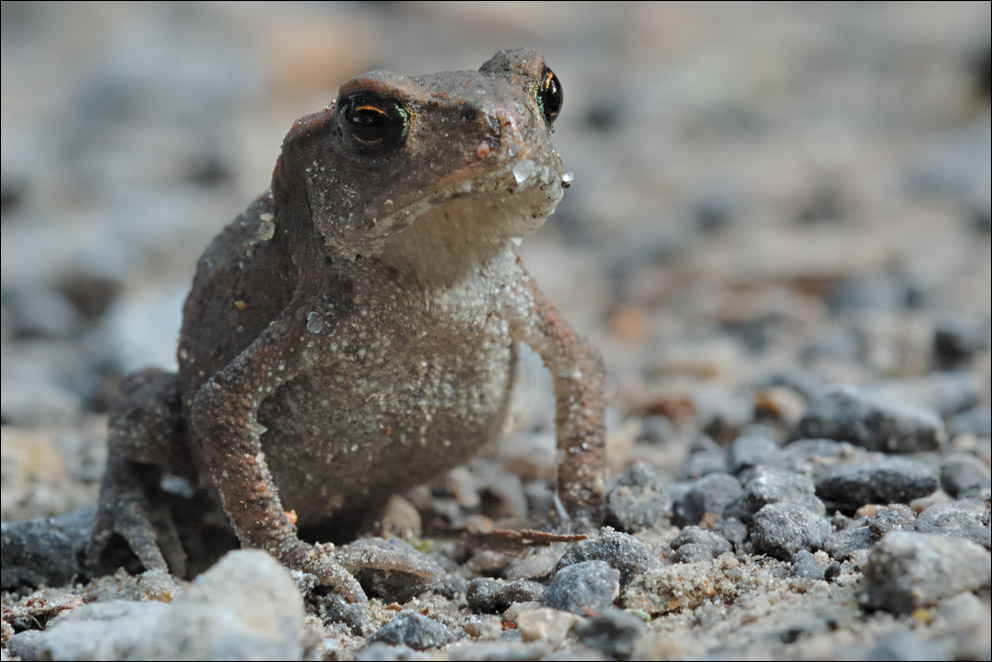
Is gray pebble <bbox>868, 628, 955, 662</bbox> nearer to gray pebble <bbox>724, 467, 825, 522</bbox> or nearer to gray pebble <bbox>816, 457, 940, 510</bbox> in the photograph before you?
gray pebble <bbox>724, 467, 825, 522</bbox>

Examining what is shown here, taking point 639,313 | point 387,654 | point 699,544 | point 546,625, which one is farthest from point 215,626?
point 639,313

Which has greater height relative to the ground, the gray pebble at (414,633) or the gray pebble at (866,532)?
the gray pebble at (866,532)

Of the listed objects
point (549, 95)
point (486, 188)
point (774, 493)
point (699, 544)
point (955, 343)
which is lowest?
point (699, 544)

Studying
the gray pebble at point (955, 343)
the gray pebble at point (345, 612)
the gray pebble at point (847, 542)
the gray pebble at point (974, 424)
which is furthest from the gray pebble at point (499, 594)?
the gray pebble at point (955, 343)

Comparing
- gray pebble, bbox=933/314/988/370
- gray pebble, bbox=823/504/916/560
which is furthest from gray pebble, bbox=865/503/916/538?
gray pebble, bbox=933/314/988/370

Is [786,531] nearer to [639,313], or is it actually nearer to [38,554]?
[38,554]

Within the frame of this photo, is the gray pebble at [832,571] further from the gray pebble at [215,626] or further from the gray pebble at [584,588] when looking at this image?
the gray pebble at [215,626]

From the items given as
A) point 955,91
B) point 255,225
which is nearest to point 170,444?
point 255,225
